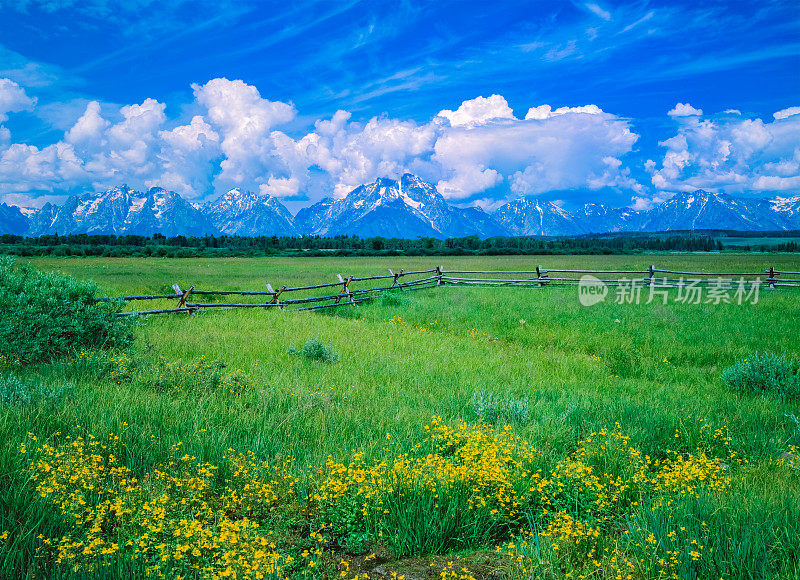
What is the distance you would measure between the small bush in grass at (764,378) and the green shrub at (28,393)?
32.9ft

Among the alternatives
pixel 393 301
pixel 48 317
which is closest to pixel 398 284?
pixel 393 301

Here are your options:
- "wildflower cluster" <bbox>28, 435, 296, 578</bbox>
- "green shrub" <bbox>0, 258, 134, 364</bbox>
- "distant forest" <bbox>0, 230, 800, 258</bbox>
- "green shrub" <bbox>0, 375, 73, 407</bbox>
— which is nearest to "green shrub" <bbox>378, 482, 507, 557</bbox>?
"wildflower cluster" <bbox>28, 435, 296, 578</bbox>

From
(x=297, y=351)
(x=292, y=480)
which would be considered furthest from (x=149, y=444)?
(x=297, y=351)

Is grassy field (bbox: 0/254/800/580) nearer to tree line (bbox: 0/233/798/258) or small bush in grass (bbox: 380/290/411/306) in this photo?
small bush in grass (bbox: 380/290/411/306)

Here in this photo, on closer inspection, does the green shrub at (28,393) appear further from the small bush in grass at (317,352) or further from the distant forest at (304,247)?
the distant forest at (304,247)

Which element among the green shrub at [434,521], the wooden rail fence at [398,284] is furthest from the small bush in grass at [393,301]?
the green shrub at [434,521]

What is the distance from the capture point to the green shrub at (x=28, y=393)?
16.0 feet

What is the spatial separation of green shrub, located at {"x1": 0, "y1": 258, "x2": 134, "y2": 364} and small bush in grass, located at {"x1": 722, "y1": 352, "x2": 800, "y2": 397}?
1136 centimetres

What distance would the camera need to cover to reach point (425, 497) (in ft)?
11.4

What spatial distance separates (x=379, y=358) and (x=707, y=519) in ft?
20.1

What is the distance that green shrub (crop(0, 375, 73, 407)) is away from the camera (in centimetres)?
486

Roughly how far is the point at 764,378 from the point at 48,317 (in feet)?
40.8

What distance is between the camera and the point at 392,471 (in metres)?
3.69

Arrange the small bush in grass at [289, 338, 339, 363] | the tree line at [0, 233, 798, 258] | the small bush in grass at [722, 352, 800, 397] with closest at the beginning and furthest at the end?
the small bush in grass at [722, 352, 800, 397], the small bush in grass at [289, 338, 339, 363], the tree line at [0, 233, 798, 258]
